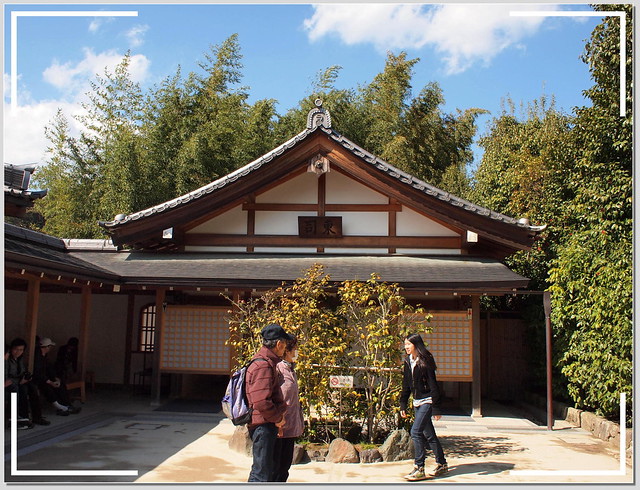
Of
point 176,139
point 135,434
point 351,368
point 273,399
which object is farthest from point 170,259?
point 176,139

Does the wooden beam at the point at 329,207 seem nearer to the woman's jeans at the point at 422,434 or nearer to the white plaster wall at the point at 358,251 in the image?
the white plaster wall at the point at 358,251

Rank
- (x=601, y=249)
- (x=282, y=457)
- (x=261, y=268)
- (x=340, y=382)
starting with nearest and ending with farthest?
1. (x=282, y=457)
2. (x=340, y=382)
3. (x=601, y=249)
4. (x=261, y=268)

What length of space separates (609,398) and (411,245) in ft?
15.7

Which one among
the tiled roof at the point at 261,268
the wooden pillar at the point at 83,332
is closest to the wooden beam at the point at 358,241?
the tiled roof at the point at 261,268

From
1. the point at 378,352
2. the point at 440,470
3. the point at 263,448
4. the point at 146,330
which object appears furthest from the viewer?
the point at 146,330

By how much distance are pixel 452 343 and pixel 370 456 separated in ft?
14.6

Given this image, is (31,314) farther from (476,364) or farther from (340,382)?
(476,364)

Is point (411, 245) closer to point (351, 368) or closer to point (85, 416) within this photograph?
point (351, 368)

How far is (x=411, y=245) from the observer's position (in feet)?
40.9

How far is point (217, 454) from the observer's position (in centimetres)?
766

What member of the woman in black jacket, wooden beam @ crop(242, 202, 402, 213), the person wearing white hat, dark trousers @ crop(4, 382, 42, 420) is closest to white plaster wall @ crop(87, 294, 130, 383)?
the person wearing white hat

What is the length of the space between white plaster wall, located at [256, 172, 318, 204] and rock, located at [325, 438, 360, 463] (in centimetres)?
642

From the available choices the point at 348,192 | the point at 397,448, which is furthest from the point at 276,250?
the point at 397,448

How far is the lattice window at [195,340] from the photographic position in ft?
38.3
